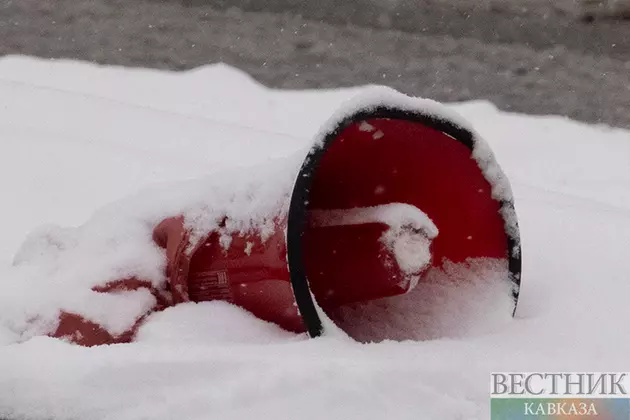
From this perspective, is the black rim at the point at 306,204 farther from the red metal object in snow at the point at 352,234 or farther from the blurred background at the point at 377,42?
the blurred background at the point at 377,42

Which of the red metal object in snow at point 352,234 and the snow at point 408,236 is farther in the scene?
the snow at point 408,236

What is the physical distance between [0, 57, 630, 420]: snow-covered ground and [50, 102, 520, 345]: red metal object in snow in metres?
0.06

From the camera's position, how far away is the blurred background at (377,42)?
3.10m

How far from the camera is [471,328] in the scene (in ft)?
3.74

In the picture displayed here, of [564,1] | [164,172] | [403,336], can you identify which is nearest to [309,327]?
[403,336]

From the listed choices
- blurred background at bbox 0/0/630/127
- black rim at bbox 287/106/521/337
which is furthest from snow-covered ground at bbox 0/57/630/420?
blurred background at bbox 0/0/630/127

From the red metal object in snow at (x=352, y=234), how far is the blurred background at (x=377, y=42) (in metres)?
1.87

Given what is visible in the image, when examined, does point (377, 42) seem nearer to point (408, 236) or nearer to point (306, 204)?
point (408, 236)

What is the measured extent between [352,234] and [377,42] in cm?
215

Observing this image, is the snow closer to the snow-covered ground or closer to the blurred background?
the snow-covered ground

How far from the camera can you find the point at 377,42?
3248 mm

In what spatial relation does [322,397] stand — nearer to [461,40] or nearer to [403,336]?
[403,336]

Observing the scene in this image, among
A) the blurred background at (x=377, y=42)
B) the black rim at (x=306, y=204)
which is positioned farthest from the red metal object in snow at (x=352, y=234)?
the blurred background at (x=377, y=42)

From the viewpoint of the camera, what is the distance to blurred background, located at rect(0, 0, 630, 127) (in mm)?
3096
